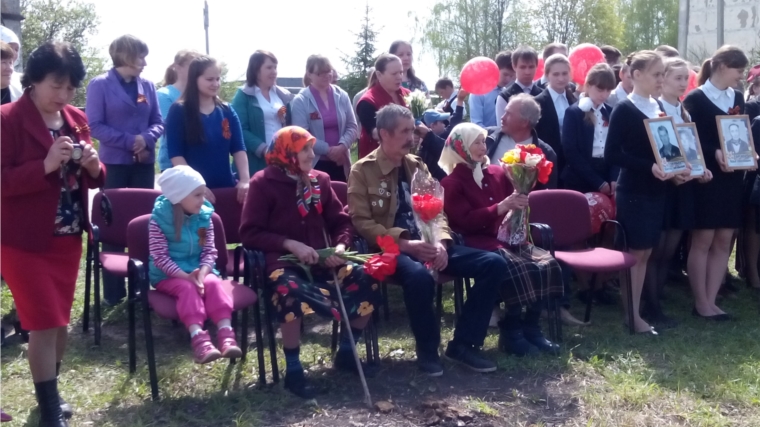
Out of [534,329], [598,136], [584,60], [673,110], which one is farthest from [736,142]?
[534,329]

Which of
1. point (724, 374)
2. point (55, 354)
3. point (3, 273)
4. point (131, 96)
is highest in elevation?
point (131, 96)

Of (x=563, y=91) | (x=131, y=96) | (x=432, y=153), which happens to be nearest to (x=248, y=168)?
(x=131, y=96)

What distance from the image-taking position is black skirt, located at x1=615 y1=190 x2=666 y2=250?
591cm

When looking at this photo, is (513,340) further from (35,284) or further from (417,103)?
(35,284)

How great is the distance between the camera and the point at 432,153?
20.6 ft

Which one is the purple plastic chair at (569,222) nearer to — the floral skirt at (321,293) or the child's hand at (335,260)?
the floral skirt at (321,293)

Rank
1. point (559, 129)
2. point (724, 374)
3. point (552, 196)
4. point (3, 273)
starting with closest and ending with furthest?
point (3, 273), point (724, 374), point (552, 196), point (559, 129)

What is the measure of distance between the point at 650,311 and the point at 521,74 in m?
2.34

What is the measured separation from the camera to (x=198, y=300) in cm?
452

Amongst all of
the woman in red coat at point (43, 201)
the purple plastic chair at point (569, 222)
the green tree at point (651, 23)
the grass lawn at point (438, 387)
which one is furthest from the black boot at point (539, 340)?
the green tree at point (651, 23)

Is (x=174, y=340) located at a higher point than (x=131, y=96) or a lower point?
lower

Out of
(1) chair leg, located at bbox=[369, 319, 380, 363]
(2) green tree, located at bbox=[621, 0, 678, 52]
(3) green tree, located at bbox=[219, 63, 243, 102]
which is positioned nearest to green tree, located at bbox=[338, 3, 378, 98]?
(3) green tree, located at bbox=[219, 63, 243, 102]

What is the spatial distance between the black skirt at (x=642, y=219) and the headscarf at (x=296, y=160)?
95.8 inches

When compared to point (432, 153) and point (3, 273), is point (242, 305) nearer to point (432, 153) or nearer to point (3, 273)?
point (3, 273)
